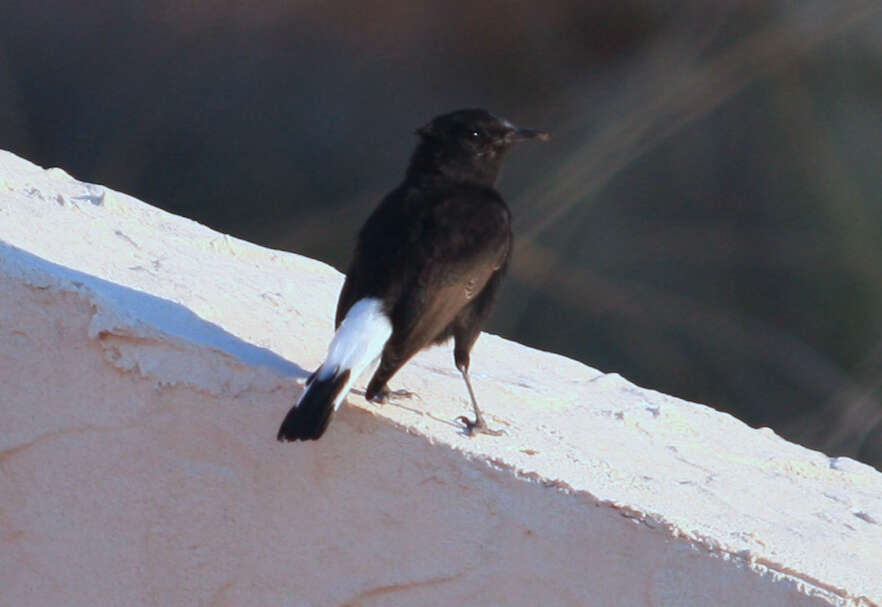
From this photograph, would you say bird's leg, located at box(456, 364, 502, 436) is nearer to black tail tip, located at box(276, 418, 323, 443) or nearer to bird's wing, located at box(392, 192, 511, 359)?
bird's wing, located at box(392, 192, 511, 359)

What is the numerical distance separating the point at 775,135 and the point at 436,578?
287 centimetres

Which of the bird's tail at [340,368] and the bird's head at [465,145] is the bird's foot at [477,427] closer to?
the bird's tail at [340,368]

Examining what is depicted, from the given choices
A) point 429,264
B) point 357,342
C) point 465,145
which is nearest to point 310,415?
point 357,342

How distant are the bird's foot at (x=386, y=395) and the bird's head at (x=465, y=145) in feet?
1.98

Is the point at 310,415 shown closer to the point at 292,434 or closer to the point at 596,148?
the point at 292,434

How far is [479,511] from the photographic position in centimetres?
251

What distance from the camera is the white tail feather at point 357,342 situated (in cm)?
264

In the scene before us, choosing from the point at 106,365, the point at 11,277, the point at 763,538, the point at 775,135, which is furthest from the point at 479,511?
the point at 775,135

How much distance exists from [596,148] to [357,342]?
8.65 feet

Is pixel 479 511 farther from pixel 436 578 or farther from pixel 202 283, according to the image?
pixel 202 283

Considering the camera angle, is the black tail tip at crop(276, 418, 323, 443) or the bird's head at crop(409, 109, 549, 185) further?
the bird's head at crop(409, 109, 549, 185)

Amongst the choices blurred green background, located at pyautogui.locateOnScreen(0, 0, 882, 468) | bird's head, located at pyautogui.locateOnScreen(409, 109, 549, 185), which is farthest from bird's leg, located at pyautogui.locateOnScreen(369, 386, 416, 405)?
blurred green background, located at pyautogui.locateOnScreen(0, 0, 882, 468)

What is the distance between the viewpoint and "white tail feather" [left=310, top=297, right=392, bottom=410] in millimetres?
2641

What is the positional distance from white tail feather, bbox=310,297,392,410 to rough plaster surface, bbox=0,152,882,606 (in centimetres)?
6
